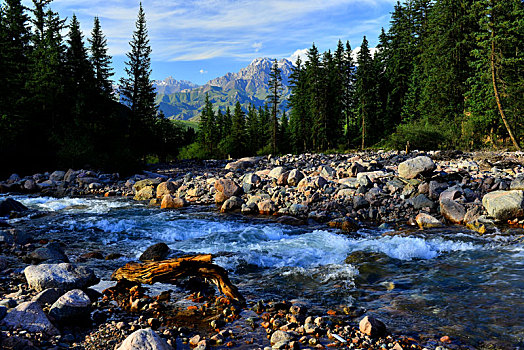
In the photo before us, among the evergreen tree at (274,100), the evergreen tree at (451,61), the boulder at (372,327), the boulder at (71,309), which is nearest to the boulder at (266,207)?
the boulder at (372,327)

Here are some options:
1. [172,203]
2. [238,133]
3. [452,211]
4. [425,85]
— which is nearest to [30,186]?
[172,203]

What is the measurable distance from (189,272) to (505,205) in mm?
10294

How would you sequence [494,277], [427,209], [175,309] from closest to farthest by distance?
[175,309], [494,277], [427,209]

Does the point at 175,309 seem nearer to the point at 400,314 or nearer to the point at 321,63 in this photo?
the point at 400,314

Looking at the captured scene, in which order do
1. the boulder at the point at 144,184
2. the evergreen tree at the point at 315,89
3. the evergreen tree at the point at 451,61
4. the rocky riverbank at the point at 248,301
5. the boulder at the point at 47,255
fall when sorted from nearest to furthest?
the rocky riverbank at the point at 248,301, the boulder at the point at 47,255, the boulder at the point at 144,184, the evergreen tree at the point at 451,61, the evergreen tree at the point at 315,89

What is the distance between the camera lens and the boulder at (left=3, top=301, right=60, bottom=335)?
4094 millimetres

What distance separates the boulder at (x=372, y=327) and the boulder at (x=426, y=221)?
23.2 feet

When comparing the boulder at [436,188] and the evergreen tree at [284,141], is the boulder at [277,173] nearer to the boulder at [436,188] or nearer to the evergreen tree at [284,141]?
the boulder at [436,188]

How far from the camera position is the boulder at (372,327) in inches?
165

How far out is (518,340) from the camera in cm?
416

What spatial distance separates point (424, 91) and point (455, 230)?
32.5 metres

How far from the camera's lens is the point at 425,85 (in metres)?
37.5

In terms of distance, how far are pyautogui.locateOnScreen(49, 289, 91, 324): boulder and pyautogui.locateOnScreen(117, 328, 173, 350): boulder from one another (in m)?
1.50

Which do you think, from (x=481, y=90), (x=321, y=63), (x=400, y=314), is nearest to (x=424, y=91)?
(x=481, y=90)
